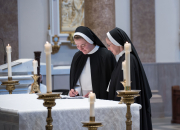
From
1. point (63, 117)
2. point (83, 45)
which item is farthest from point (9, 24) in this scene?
point (63, 117)

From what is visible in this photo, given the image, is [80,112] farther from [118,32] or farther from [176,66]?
[176,66]

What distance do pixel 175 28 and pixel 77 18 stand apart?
319cm

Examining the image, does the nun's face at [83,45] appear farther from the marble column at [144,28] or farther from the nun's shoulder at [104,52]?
the marble column at [144,28]

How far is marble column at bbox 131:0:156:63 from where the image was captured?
32.6 ft

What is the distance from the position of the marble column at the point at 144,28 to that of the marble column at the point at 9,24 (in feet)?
11.4

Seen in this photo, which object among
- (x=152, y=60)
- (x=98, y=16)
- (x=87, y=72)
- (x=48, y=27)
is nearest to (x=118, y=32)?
(x=87, y=72)

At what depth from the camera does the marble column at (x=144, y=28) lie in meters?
9.92

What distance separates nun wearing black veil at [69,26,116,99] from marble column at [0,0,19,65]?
5203 mm

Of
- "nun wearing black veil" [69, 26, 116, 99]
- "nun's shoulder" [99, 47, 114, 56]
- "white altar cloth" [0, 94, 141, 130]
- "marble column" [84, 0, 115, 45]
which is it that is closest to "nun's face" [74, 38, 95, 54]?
"nun wearing black veil" [69, 26, 116, 99]

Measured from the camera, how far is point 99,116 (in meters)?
2.26

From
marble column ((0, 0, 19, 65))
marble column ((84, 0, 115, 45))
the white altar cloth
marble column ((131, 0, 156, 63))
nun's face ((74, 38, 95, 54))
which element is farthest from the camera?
marble column ((131, 0, 156, 63))

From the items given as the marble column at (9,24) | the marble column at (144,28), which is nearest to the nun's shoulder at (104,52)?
the marble column at (9,24)

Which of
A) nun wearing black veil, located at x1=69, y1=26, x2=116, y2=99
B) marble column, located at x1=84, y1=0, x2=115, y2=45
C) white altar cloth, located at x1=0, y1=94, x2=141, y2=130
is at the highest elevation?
marble column, located at x1=84, y1=0, x2=115, y2=45

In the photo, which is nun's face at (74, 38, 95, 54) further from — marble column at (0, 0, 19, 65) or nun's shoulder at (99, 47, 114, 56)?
marble column at (0, 0, 19, 65)
